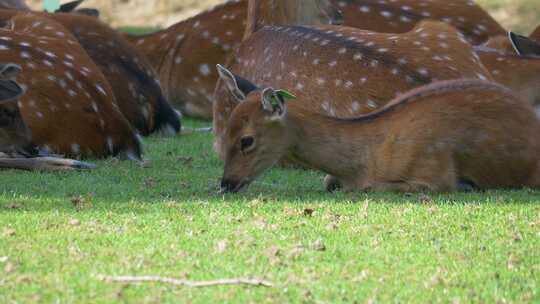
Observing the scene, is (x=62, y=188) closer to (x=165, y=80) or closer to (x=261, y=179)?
(x=261, y=179)

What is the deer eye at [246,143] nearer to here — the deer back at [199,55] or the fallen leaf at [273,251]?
the fallen leaf at [273,251]

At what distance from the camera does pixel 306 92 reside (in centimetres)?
825

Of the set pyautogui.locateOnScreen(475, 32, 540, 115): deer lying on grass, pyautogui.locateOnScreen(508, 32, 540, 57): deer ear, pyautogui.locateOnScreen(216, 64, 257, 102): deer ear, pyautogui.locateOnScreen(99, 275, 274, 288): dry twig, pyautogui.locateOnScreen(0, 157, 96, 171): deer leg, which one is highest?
pyautogui.locateOnScreen(99, 275, 274, 288): dry twig

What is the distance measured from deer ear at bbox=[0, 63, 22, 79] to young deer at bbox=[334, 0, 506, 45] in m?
4.23

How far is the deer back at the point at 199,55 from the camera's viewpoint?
39.1 feet

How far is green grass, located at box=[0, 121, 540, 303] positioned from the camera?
4566mm

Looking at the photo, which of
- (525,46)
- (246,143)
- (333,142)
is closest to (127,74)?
(525,46)

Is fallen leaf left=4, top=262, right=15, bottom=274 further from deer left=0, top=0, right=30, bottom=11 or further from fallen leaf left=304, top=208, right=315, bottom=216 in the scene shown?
deer left=0, top=0, right=30, bottom=11

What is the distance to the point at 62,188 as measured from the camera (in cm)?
701

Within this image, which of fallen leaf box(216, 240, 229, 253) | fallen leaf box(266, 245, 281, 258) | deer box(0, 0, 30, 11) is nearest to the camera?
fallen leaf box(266, 245, 281, 258)

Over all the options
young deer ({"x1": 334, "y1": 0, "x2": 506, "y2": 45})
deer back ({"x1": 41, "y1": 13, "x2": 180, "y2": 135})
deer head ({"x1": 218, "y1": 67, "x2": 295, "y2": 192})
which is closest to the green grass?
deer head ({"x1": 218, "y1": 67, "x2": 295, "y2": 192})

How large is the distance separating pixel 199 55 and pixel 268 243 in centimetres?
686

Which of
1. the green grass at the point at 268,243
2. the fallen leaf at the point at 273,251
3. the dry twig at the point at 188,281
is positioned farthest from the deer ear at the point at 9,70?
the dry twig at the point at 188,281

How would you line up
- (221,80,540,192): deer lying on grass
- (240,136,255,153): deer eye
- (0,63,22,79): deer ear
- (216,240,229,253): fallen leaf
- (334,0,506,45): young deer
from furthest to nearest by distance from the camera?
(334,0,506,45): young deer < (0,63,22,79): deer ear < (240,136,255,153): deer eye < (221,80,540,192): deer lying on grass < (216,240,229,253): fallen leaf
